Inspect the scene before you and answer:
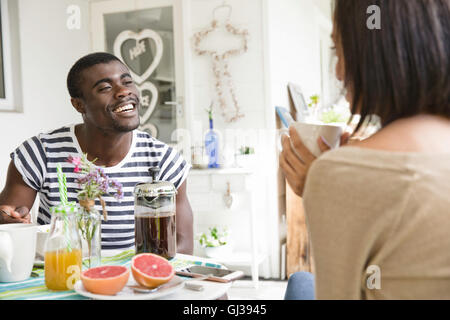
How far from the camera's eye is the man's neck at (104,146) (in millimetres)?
1562

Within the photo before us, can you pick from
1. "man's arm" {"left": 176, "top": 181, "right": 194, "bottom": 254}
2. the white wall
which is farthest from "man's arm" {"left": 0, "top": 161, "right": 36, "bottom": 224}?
the white wall

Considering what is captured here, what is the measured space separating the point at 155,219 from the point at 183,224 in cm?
44

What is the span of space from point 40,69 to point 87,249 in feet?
7.71

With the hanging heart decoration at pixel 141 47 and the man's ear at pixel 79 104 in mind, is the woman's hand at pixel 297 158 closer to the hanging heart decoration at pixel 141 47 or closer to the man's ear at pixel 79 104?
the man's ear at pixel 79 104

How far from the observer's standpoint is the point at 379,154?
1.99 ft

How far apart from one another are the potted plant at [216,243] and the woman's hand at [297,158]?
237 cm

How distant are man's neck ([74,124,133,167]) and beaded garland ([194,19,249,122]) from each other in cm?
181

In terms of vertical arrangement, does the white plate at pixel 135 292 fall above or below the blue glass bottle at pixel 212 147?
below

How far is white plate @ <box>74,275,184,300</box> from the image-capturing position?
0.82 meters

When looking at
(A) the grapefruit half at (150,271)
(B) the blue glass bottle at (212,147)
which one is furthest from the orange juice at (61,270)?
(B) the blue glass bottle at (212,147)

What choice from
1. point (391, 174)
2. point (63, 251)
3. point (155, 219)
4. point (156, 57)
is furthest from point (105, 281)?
point (156, 57)

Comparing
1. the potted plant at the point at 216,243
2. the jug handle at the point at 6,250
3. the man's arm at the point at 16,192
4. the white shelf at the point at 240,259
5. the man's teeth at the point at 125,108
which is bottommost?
the white shelf at the point at 240,259

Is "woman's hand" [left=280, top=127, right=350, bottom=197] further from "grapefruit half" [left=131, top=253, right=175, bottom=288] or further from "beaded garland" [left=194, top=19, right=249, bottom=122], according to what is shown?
"beaded garland" [left=194, top=19, right=249, bottom=122]

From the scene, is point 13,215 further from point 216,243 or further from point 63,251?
point 216,243
